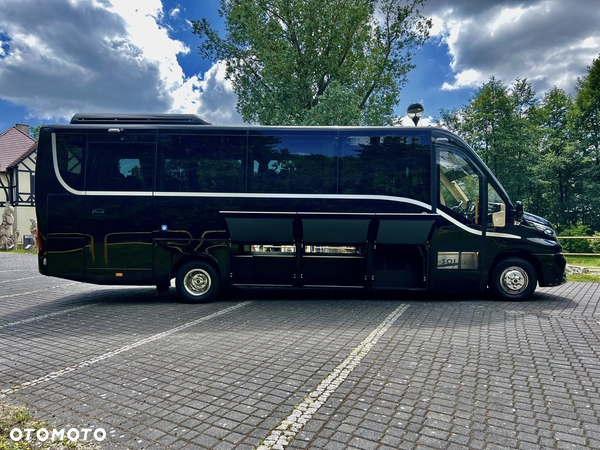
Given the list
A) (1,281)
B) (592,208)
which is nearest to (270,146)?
(1,281)

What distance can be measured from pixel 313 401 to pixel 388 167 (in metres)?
5.70

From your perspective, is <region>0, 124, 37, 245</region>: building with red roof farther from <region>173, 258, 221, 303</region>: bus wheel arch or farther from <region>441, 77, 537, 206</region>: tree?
<region>441, 77, 537, 206</region>: tree

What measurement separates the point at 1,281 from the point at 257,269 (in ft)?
28.5

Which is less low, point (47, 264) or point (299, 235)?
point (299, 235)

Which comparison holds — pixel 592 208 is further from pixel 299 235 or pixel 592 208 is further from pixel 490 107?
pixel 299 235

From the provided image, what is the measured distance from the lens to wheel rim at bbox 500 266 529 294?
8.97 metres

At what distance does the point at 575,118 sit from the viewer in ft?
124

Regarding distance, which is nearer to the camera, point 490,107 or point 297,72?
point 297,72

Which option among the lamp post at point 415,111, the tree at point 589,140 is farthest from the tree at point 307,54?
the tree at point 589,140

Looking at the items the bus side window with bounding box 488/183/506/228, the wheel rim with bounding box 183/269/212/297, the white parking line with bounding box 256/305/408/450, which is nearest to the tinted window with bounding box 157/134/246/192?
the wheel rim with bounding box 183/269/212/297

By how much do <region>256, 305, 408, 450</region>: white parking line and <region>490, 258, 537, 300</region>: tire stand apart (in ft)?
13.3

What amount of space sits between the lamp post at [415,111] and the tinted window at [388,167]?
924 millimetres

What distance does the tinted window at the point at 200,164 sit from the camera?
346 inches

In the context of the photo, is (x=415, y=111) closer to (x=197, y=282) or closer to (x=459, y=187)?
(x=459, y=187)
